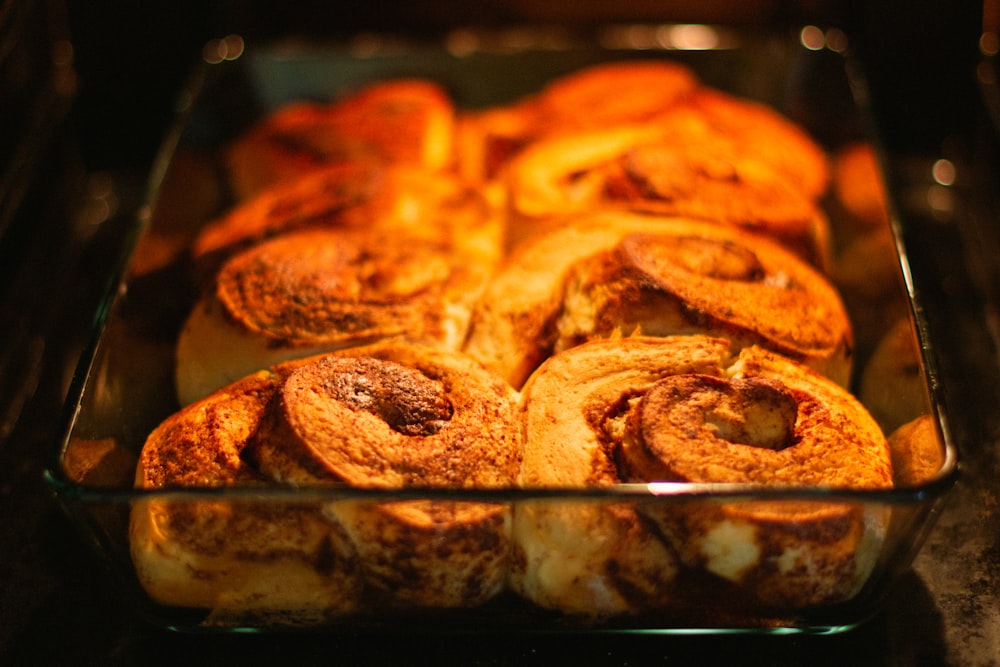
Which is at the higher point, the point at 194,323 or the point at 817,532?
the point at 194,323

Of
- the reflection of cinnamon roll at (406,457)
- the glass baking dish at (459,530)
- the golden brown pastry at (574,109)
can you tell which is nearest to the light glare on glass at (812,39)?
the golden brown pastry at (574,109)

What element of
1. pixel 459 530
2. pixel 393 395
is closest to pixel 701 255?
pixel 393 395

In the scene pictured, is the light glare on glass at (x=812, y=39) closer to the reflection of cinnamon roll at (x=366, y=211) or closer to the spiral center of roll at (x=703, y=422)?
the reflection of cinnamon roll at (x=366, y=211)

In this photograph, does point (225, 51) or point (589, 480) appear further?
point (225, 51)

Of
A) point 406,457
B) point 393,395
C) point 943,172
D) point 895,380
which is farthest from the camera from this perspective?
point 943,172

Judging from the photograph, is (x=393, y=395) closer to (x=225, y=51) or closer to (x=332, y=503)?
(x=332, y=503)

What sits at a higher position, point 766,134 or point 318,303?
point 766,134

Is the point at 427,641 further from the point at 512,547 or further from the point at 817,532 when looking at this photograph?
the point at 817,532

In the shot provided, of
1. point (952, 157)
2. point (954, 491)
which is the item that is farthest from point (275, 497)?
point (952, 157)

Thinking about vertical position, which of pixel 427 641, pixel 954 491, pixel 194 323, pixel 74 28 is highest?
pixel 74 28
